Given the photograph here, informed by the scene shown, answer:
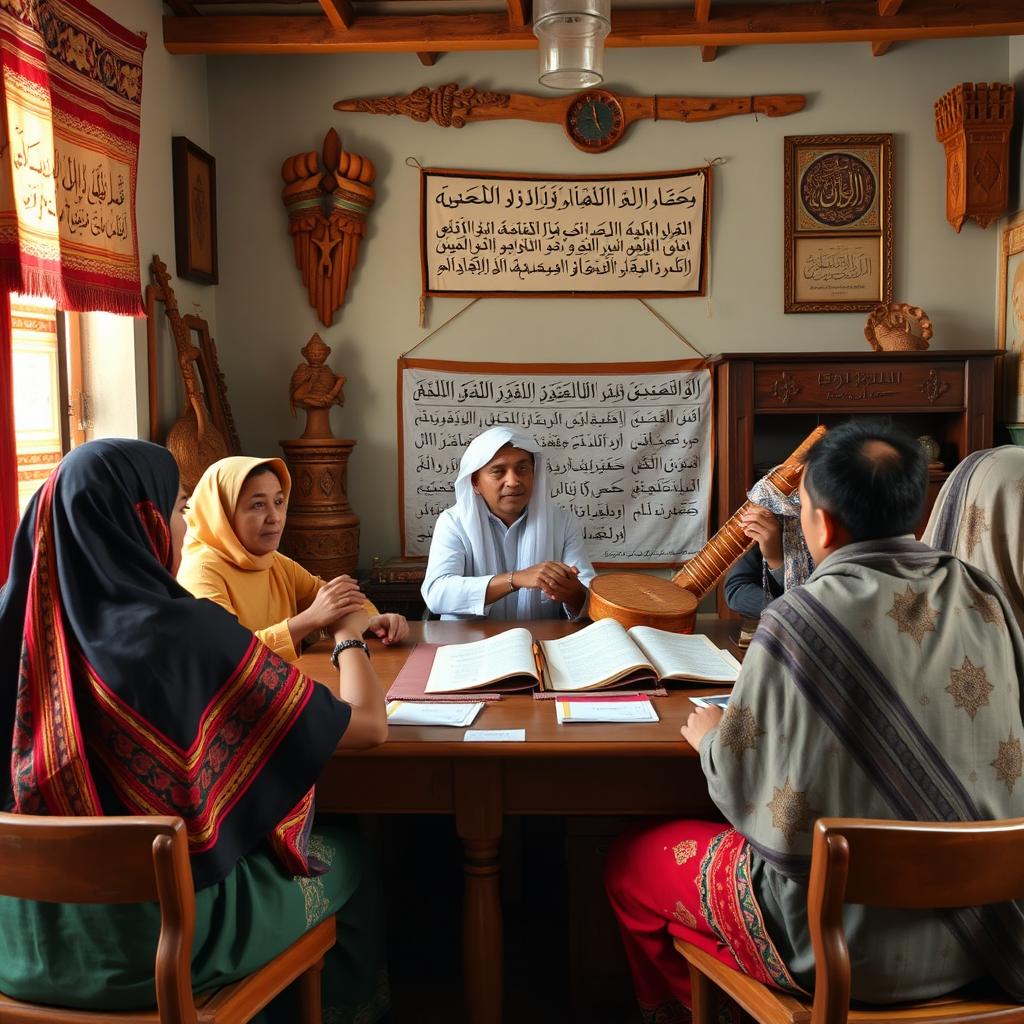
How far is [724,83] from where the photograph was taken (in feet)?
14.6

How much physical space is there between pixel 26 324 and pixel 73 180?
0.47 meters

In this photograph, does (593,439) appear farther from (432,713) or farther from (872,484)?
(872,484)

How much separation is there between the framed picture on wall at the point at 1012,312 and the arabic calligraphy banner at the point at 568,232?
1286mm

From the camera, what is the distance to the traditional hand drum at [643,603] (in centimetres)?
259

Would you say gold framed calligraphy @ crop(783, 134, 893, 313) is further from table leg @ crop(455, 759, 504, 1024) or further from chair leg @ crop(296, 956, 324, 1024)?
chair leg @ crop(296, 956, 324, 1024)

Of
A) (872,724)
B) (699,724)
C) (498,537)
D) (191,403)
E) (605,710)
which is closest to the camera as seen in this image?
(872,724)

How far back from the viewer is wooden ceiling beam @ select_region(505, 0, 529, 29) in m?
3.76

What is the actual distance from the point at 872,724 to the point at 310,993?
111 cm

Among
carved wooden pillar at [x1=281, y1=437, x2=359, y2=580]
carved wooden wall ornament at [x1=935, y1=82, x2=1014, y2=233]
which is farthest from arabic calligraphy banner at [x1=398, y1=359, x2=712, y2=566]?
carved wooden wall ornament at [x1=935, y1=82, x2=1014, y2=233]

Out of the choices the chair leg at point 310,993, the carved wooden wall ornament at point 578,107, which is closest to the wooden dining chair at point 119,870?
the chair leg at point 310,993

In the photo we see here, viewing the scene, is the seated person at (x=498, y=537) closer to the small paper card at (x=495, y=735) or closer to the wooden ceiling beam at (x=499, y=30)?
the small paper card at (x=495, y=735)

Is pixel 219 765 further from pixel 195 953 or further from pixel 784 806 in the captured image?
pixel 784 806

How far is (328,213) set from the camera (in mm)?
4434

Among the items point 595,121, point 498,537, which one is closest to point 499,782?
point 498,537
